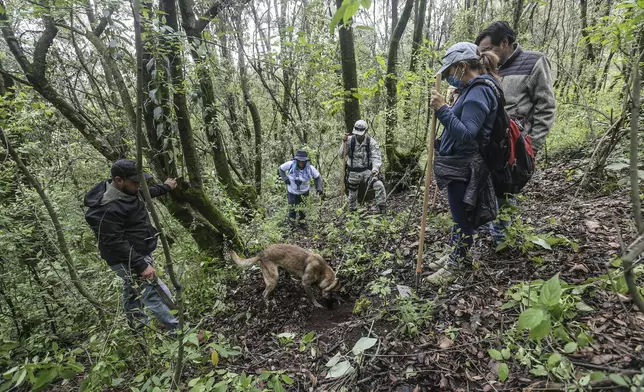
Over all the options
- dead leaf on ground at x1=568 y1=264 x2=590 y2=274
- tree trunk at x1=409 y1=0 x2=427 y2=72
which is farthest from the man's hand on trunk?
tree trunk at x1=409 y1=0 x2=427 y2=72

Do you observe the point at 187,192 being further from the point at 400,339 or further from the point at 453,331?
the point at 453,331

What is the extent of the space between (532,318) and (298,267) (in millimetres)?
3379

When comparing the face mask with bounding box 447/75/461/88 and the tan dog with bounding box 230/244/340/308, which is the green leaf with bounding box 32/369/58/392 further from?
the face mask with bounding box 447/75/461/88

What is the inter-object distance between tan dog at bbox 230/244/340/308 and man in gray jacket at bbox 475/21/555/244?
97.1 inches

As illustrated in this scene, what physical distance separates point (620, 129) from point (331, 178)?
13.3m

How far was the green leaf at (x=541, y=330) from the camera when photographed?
1.63 meters

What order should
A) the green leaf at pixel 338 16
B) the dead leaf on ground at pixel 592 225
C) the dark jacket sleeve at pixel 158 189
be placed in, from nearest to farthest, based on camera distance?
1. the green leaf at pixel 338 16
2. the dead leaf on ground at pixel 592 225
3. the dark jacket sleeve at pixel 158 189

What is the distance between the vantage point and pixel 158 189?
4.44 meters

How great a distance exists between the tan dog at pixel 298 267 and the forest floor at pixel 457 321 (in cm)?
27

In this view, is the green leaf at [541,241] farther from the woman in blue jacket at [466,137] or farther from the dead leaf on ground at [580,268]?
the woman in blue jacket at [466,137]

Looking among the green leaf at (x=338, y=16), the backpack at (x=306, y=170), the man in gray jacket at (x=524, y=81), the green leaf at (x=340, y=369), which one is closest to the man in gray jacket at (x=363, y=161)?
the backpack at (x=306, y=170)

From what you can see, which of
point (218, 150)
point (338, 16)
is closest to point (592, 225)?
point (338, 16)

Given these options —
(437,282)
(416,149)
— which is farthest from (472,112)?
(416,149)

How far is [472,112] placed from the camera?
281cm
